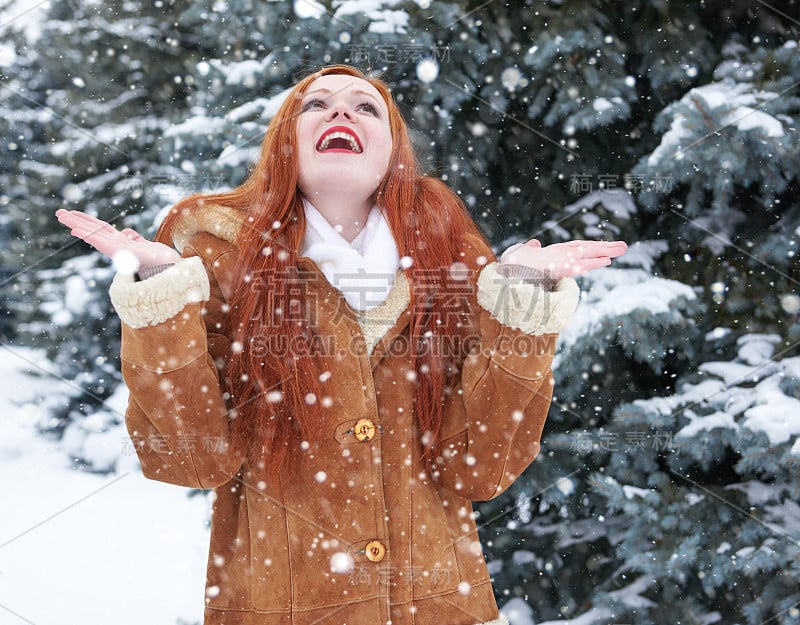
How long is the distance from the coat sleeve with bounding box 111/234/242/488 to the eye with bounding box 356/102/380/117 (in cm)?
47

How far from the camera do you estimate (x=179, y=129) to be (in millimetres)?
2418

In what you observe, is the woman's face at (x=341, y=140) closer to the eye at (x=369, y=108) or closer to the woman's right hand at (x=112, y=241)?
the eye at (x=369, y=108)

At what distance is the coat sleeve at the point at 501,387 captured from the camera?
1.38 m

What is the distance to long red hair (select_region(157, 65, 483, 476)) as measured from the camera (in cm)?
143

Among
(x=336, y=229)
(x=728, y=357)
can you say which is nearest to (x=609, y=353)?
(x=728, y=357)

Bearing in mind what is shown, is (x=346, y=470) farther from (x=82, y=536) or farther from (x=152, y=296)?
(x=82, y=536)

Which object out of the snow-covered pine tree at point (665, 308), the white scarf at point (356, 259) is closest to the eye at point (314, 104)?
the white scarf at point (356, 259)

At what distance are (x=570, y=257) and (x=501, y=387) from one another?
0.27 metres

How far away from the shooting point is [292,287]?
148cm

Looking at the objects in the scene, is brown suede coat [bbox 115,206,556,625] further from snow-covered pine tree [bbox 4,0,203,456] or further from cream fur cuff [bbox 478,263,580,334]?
snow-covered pine tree [bbox 4,0,203,456]

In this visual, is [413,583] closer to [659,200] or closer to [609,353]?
[609,353]

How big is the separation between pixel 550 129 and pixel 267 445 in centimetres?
156

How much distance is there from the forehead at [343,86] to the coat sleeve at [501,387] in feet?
1.54

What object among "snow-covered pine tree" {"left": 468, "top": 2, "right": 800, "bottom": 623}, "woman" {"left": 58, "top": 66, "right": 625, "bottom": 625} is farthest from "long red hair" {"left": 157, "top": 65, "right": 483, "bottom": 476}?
"snow-covered pine tree" {"left": 468, "top": 2, "right": 800, "bottom": 623}
